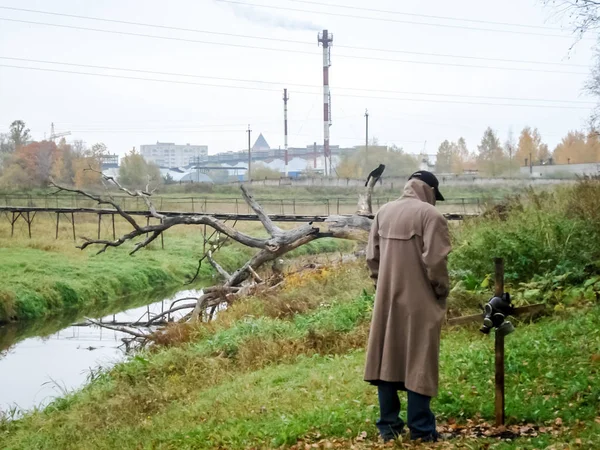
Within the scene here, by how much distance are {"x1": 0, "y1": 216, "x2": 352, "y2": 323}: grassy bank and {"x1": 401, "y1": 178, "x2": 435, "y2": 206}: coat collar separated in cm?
2022

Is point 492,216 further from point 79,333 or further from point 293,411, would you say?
point 79,333

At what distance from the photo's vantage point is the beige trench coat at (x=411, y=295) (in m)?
5.87

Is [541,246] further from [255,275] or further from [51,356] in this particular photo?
[51,356]

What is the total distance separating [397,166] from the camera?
52.2m

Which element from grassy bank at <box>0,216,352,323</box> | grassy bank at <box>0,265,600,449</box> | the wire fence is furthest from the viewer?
the wire fence

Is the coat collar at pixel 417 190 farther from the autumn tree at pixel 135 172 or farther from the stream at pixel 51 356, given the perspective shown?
the autumn tree at pixel 135 172

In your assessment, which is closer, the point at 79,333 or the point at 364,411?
the point at 364,411

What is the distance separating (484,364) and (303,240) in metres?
9.13

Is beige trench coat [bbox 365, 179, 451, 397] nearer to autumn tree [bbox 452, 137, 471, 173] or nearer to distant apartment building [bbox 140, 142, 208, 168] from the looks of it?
autumn tree [bbox 452, 137, 471, 173]

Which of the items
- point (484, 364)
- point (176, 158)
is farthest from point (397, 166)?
point (176, 158)

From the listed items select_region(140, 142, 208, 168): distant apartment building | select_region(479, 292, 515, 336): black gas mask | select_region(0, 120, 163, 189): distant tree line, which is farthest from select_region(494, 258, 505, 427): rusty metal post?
select_region(140, 142, 208, 168): distant apartment building

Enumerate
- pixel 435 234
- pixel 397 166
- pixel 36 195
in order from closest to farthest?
pixel 435 234, pixel 397 166, pixel 36 195

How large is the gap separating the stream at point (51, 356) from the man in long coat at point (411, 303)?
8700 millimetres

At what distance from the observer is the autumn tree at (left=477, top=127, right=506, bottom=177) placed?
53644mm
